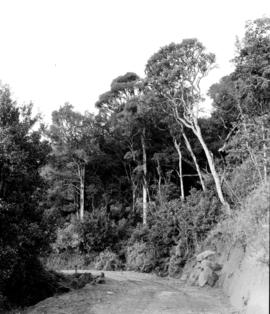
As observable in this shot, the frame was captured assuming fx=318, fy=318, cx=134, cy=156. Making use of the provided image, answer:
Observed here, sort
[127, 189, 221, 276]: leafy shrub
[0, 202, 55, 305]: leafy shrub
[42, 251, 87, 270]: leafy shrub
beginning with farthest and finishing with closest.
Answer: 1. [42, 251, 87, 270]: leafy shrub
2. [127, 189, 221, 276]: leafy shrub
3. [0, 202, 55, 305]: leafy shrub

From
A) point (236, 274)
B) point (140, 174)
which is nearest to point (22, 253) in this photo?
point (236, 274)

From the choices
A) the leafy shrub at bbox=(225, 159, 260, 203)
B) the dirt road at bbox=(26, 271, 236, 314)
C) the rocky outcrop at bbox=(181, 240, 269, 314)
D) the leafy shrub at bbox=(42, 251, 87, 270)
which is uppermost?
the leafy shrub at bbox=(225, 159, 260, 203)

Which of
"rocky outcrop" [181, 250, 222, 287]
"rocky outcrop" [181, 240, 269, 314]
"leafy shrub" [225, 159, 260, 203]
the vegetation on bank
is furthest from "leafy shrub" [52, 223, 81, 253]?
"leafy shrub" [225, 159, 260, 203]

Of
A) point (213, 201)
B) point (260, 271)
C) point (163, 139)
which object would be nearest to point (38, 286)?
point (260, 271)

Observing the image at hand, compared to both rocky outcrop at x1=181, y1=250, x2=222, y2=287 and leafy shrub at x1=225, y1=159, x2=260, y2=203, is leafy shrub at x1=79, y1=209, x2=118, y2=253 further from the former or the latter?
leafy shrub at x1=225, y1=159, x2=260, y2=203

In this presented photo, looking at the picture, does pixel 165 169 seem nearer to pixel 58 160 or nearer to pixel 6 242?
pixel 58 160

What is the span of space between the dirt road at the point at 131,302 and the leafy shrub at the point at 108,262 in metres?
9.36

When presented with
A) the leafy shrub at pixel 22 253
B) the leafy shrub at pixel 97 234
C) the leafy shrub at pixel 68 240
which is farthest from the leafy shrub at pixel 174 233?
the leafy shrub at pixel 22 253

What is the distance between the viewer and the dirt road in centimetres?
739

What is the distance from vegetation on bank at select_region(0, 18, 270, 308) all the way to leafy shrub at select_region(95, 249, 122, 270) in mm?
89

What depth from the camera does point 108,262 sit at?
19594 millimetres

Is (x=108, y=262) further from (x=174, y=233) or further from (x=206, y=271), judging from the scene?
(x=206, y=271)

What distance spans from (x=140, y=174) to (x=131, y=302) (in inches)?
642

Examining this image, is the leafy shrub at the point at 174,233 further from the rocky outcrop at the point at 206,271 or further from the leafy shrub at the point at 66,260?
the leafy shrub at the point at 66,260
